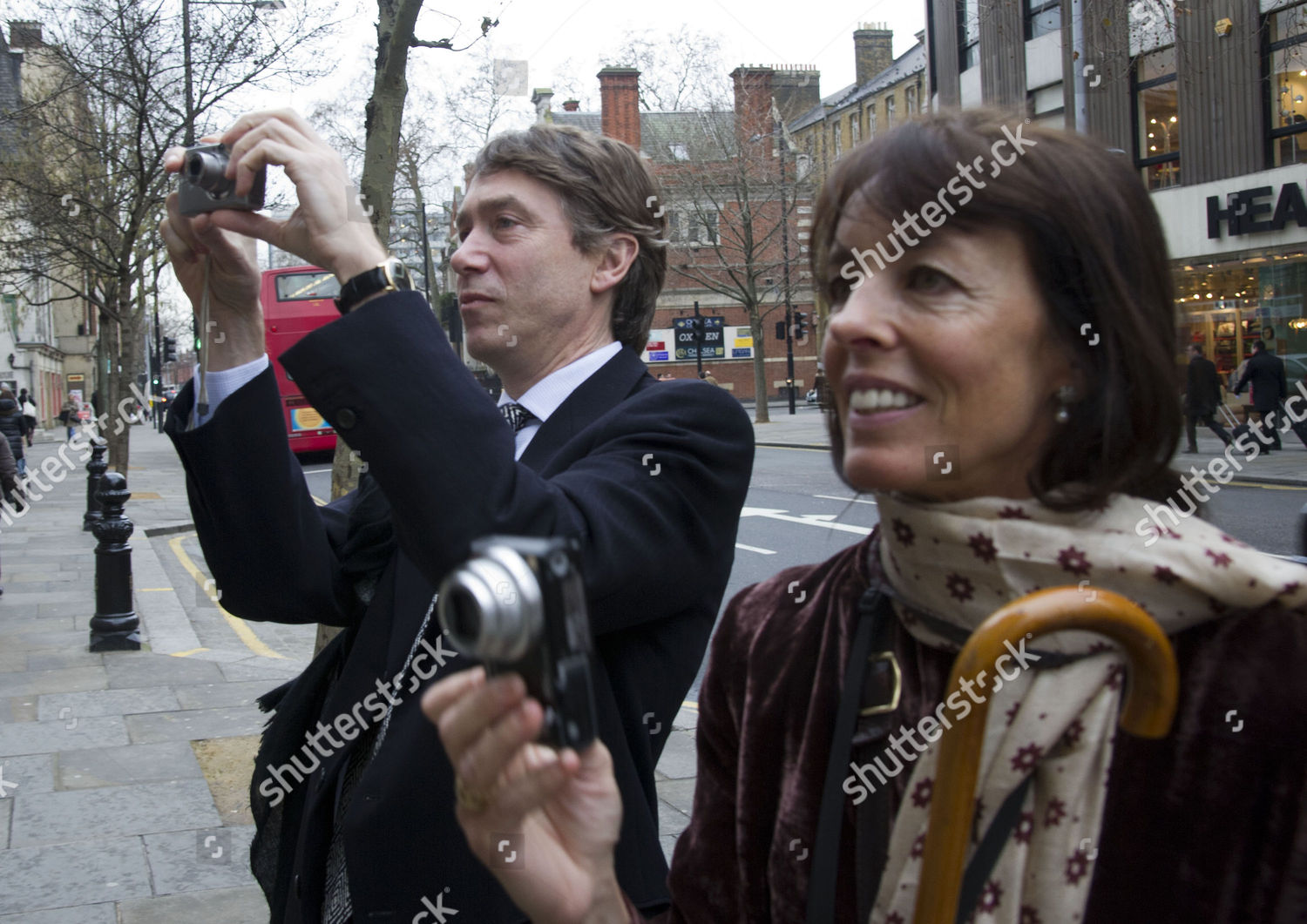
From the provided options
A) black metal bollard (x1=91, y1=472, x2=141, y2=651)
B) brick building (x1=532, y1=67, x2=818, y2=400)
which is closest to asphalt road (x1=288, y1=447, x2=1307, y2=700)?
black metal bollard (x1=91, y1=472, x2=141, y2=651)

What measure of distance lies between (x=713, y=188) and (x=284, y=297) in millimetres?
13202

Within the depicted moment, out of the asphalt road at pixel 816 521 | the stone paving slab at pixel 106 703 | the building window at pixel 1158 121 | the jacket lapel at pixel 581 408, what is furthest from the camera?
the building window at pixel 1158 121

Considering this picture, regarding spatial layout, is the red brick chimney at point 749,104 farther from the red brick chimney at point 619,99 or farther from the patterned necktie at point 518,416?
the patterned necktie at point 518,416

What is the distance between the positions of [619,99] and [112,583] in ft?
129

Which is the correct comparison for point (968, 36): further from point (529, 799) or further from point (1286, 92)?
point (529, 799)

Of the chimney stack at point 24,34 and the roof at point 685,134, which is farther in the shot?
the roof at point 685,134

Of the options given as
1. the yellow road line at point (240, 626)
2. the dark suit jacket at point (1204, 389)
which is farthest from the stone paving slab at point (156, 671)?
the dark suit jacket at point (1204, 389)

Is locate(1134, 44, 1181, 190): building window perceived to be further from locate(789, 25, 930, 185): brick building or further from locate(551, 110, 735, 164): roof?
locate(551, 110, 735, 164): roof

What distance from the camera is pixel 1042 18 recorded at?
2259cm

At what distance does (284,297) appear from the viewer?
23.1 meters

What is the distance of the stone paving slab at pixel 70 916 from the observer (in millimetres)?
3670

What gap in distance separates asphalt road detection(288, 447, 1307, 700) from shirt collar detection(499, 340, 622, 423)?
495cm

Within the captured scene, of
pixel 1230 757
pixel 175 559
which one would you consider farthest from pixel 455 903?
pixel 175 559

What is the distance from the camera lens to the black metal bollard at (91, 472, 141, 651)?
25.6 feet
